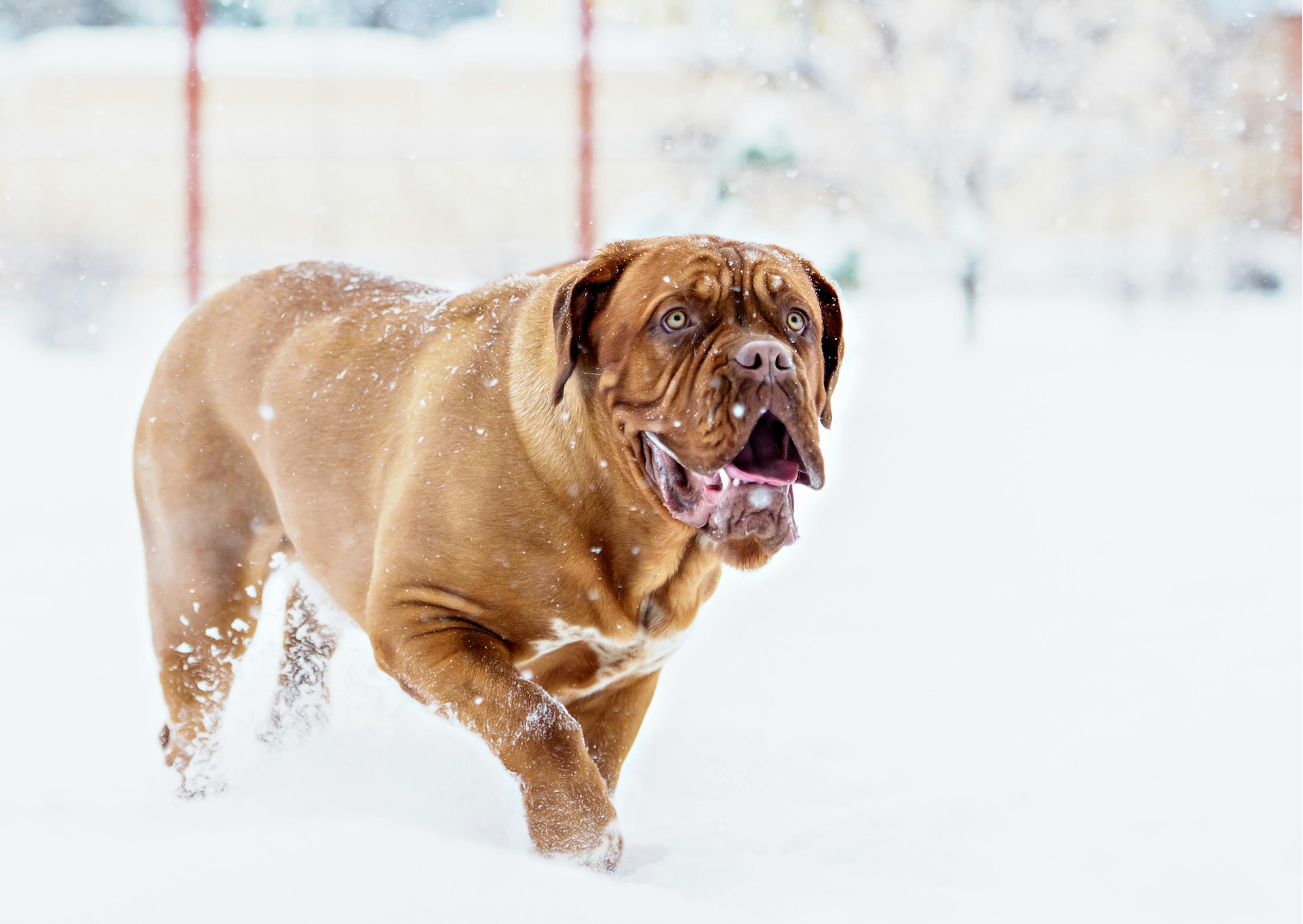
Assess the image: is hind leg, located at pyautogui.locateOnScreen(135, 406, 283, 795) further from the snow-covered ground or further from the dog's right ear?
the dog's right ear

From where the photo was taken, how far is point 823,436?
6.71 metres

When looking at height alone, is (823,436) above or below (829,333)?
below

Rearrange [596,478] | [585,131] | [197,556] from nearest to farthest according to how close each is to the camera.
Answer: [596,478], [197,556], [585,131]

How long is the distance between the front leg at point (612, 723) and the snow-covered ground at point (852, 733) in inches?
7.5

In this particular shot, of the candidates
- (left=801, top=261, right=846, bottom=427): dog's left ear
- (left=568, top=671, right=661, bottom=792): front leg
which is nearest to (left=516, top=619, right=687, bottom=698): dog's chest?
(left=568, top=671, right=661, bottom=792): front leg

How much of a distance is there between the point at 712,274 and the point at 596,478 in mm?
461

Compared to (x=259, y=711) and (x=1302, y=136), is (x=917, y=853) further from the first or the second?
(x=1302, y=136)

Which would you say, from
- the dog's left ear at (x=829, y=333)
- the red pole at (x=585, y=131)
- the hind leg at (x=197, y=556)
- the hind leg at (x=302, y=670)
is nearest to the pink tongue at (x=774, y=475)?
the dog's left ear at (x=829, y=333)

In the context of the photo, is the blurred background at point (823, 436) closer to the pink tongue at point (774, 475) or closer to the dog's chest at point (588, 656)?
the dog's chest at point (588, 656)

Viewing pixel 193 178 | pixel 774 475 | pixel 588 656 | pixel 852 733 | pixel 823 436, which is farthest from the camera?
pixel 193 178

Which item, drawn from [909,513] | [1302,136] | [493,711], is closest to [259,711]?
[493,711]

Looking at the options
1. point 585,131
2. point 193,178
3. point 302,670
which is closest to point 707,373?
point 302,670

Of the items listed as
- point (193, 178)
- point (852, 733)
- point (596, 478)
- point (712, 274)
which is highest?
point (712, 274)

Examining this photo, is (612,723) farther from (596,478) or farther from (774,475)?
(774,475)
